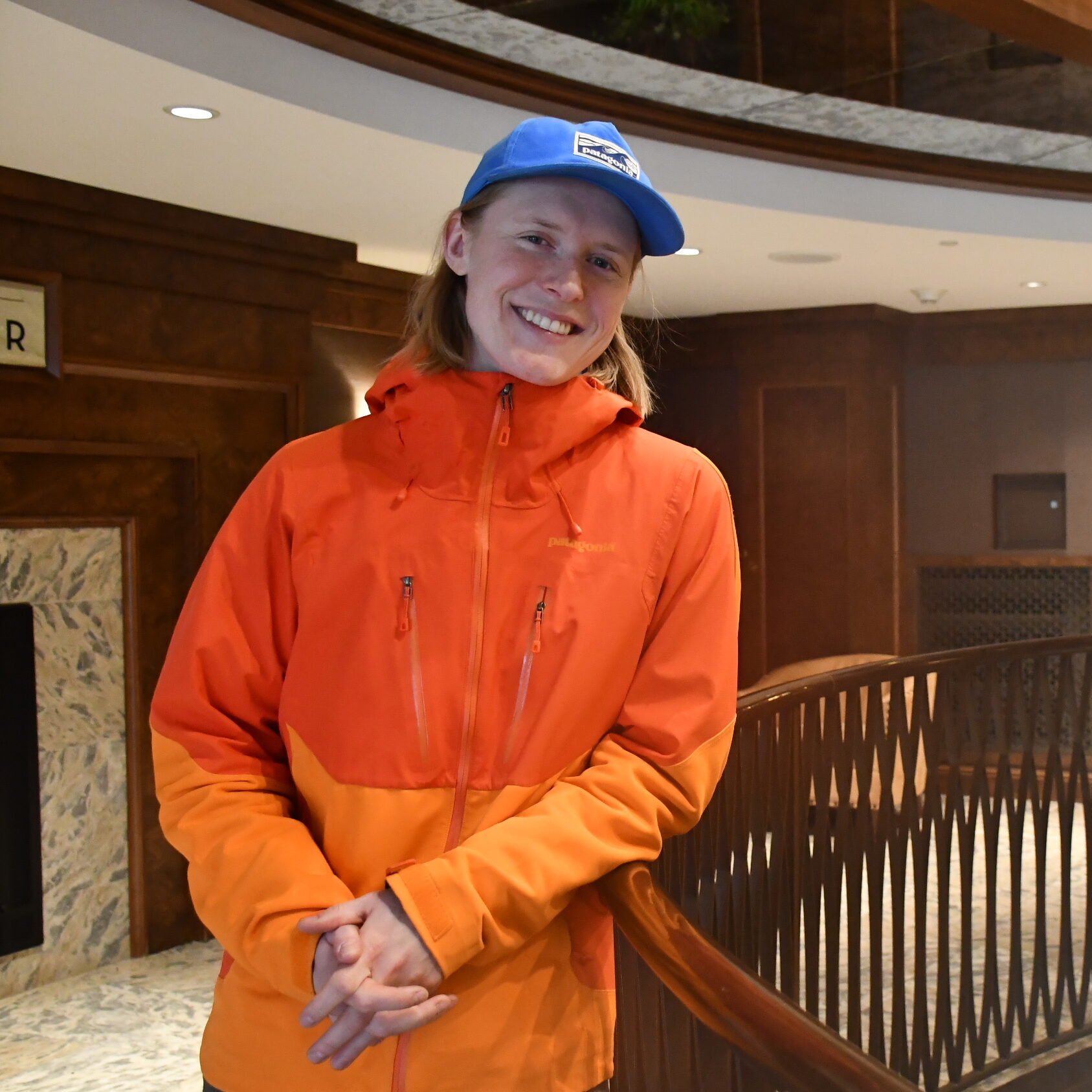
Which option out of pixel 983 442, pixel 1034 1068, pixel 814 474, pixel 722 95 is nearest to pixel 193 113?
pixel 722 95

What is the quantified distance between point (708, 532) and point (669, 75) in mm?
2618

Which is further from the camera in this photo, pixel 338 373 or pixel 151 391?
pixel 338 373

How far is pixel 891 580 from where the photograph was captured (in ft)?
21.4

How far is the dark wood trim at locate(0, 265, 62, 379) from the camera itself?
376 cm

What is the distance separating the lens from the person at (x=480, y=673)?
1.19m

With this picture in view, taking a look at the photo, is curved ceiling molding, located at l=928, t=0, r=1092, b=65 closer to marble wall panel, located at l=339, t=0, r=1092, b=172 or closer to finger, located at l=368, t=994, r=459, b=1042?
marble wall panel, located at l=339, t=0, r=1092, b=172

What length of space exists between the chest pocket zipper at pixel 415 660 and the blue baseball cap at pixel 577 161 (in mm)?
433

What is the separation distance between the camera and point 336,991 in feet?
3.61

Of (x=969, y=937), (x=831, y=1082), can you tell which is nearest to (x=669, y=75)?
(x=969, y=937)

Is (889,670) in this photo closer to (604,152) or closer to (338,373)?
(604,152)

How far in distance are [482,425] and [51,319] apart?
116 inches

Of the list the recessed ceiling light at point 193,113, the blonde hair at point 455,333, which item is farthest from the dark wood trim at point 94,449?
the blonde hair at point 455,333

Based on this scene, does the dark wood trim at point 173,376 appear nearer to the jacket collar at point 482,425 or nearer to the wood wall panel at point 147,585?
the wood wall panel at point 147,585

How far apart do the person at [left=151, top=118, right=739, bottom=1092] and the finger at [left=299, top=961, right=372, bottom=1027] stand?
1.2 inches
